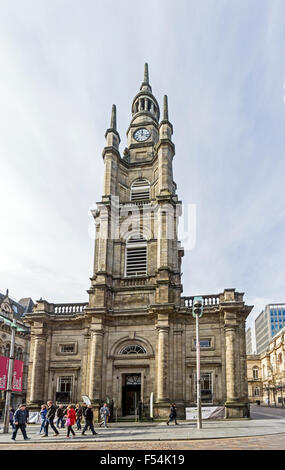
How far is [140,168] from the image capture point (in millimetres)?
40750

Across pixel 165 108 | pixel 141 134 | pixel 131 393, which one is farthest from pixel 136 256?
pixel 165 108

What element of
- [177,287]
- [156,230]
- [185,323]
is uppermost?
[156,230]

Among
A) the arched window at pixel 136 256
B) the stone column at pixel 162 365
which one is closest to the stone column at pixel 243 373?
the stone column at pixel 162 365

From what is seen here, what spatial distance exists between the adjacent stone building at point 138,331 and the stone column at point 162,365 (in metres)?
0.07

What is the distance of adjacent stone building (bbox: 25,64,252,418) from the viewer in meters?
30.2

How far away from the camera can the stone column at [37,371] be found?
1240 inches

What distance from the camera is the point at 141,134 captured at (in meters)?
43.0

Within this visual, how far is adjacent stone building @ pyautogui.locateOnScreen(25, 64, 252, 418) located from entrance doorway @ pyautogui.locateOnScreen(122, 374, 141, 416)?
0.25ft

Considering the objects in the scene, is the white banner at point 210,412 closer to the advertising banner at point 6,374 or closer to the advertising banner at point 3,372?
the advertising banner at point 6,374

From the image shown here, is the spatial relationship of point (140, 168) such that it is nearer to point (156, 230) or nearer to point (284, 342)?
point (156, 230)

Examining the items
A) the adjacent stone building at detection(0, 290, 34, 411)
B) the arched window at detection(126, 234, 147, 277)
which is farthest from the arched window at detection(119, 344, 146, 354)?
the adjacent stone building at detection(0, 290, 34, 411)

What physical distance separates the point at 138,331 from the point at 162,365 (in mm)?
3650
